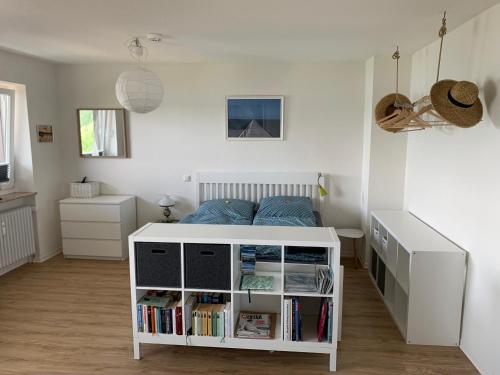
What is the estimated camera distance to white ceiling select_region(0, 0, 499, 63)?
7.93 feet

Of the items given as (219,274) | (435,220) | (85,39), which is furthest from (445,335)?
(85,39)

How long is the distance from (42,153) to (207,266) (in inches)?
129

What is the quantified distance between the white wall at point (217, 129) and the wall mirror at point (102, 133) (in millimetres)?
93

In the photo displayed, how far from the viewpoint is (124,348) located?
2.75 m

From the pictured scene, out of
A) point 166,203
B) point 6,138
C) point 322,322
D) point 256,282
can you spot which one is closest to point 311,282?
point 322,322

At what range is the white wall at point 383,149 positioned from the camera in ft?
13.3

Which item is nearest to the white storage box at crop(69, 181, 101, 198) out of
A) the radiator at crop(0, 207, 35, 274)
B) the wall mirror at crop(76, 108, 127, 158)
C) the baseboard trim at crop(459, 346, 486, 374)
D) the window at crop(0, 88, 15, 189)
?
the wall mirror at crop(76, 108, 127, 158)

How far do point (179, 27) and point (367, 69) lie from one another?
2.38 m

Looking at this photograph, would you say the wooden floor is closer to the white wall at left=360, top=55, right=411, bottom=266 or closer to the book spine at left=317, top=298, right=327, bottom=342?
the book spine at left=317, top=298, right=327, bottom=342

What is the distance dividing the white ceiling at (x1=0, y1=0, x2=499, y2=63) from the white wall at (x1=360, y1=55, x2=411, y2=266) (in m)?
0.28

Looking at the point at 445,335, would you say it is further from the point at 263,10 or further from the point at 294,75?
the point at 294,75

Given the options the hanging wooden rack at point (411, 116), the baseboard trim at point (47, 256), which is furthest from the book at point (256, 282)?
the baseboard trim at point (47, 256)

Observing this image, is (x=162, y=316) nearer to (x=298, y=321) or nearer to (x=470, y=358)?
(x=298, y=321)

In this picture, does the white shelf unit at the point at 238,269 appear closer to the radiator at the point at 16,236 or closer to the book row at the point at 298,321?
the book row at the point at 298,321
